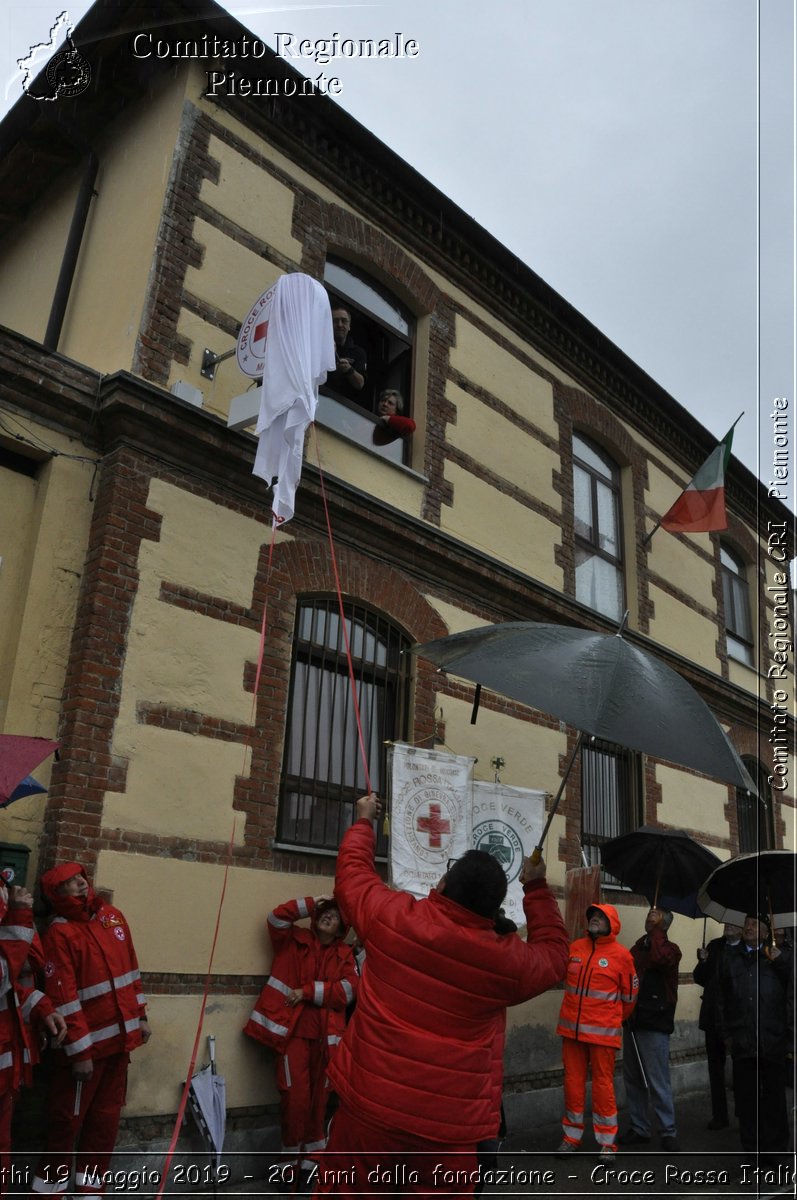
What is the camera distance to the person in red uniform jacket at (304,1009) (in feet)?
21.4

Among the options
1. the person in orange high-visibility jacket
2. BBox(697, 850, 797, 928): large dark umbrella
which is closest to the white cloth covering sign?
BBox(697, 850, 797, 928): large dark umbrella

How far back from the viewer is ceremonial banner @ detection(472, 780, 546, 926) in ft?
28.5

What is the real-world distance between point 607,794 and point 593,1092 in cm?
459

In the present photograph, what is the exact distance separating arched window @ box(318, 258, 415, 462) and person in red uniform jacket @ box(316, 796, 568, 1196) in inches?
242

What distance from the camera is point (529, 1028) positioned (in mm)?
9148

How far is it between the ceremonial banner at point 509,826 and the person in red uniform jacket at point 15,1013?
423 centimetres

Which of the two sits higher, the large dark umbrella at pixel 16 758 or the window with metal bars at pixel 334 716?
the window with metal bars at pixel 334 716

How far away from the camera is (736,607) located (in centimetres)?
1644

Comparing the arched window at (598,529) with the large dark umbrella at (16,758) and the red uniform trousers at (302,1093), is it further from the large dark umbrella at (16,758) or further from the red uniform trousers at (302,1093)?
the large dark umbrella at (16,758)

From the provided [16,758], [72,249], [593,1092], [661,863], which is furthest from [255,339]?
[593,1092]

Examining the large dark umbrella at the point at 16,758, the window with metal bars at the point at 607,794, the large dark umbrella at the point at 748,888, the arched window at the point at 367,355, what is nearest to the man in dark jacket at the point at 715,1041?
the large dark umbrella at the point at 748,888

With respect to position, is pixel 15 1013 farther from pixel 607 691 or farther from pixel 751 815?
pixel 751 815

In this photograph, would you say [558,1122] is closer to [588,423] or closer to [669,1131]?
[669,1131]

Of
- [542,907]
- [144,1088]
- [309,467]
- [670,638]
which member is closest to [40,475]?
[309,467]
